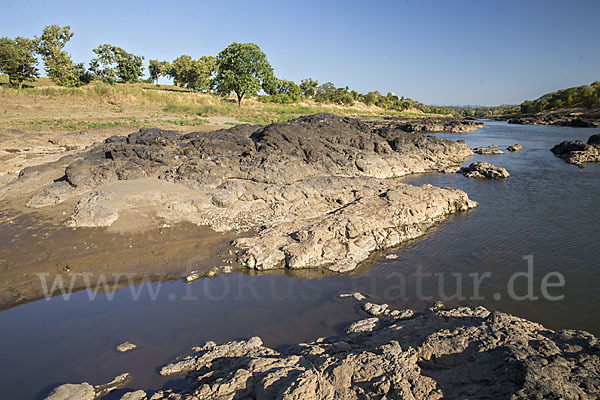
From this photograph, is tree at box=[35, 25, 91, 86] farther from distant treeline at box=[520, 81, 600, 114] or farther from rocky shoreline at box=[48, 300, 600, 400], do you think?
distant treeline at box=[520, 81, 600, 114]

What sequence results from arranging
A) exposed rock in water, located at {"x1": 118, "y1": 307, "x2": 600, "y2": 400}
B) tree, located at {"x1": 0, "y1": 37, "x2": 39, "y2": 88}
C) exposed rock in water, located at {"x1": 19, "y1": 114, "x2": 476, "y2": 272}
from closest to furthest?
exposed rock in water, located at {"x1": 118, "y1": 307, "x2": 600, "y2": 400} → exposed rock in water, located at {"x1": 19, "y1": 114, "x2": 476, "y2": 272} → tree, located at {"x1": 0, "y1": 37, "x2": 39, "y2": 88}

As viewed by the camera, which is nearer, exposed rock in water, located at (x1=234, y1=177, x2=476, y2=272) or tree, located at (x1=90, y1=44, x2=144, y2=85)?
exposed rock in water, located at (x1=234, y1=177, x2=476, y2=272)

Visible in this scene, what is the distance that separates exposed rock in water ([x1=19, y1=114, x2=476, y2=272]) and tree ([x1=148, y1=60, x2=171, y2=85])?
59170mm

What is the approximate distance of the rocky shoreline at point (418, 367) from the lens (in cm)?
345

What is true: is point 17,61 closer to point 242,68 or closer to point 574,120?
point 242,68

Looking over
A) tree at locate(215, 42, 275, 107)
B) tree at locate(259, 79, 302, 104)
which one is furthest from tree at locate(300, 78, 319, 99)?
tree at locate(215, 42, 275, 107)

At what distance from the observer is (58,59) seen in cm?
4644

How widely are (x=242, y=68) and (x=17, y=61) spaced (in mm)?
28036

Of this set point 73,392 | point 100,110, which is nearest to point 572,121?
point 100,110

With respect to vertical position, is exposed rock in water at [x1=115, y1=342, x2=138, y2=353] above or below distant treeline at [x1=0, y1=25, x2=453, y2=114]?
below

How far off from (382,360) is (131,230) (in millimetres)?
8223

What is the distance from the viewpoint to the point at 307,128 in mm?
17906

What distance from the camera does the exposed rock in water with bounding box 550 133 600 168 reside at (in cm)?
2281

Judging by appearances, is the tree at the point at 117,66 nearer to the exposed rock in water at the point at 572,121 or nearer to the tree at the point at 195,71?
the tree at the point at 195,71
